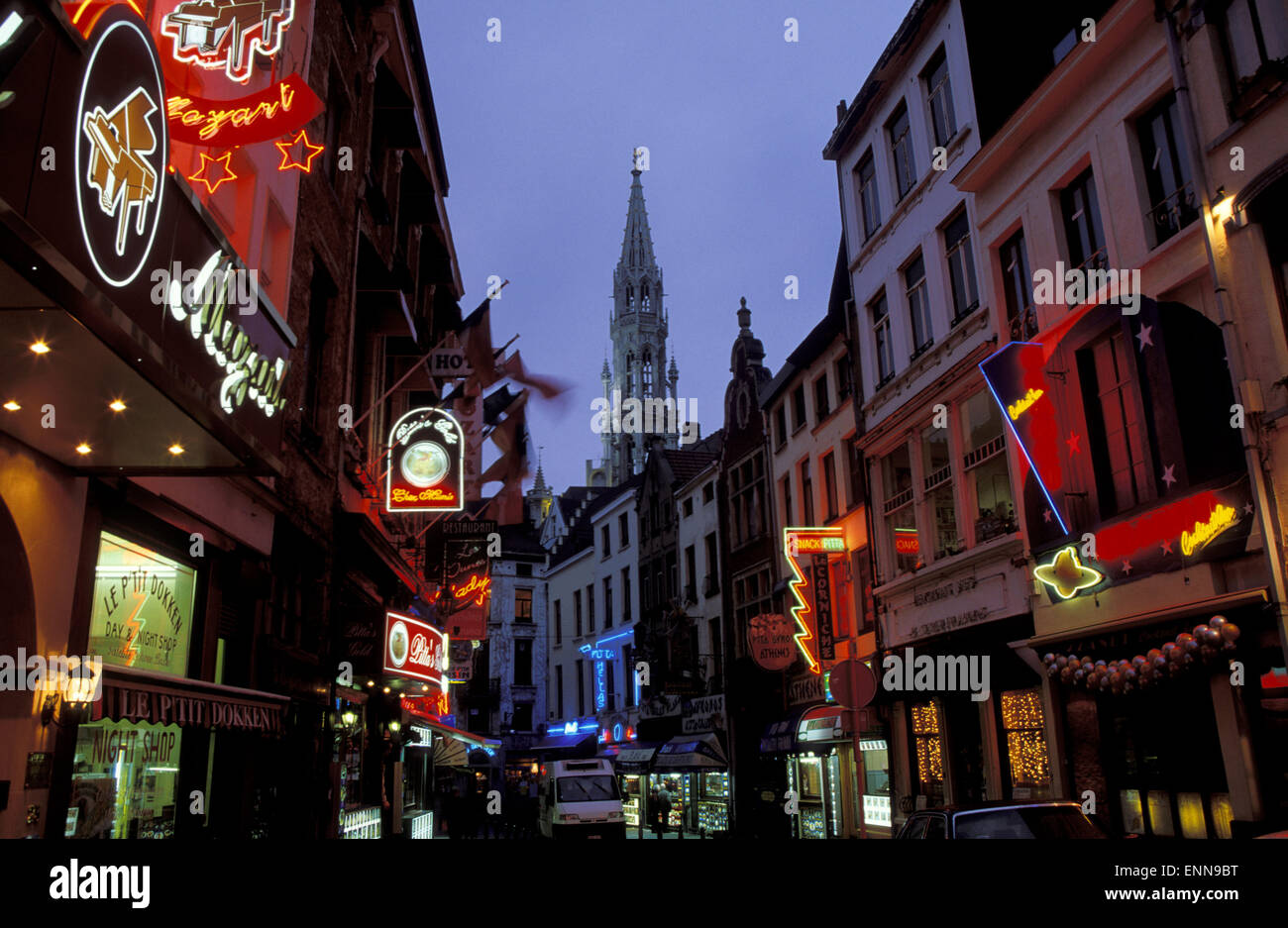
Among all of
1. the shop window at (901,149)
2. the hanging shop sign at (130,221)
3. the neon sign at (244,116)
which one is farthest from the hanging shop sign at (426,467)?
the shop window at (901,149)

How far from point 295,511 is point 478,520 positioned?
740 cm

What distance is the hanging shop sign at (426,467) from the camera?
1647 centimetres

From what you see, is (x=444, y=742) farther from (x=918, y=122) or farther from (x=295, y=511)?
(x=918, y=122)

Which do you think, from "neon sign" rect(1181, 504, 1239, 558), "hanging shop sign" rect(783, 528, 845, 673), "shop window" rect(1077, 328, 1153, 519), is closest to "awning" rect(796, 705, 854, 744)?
"hanging shop sign" rect(783, 528, 845, 673)

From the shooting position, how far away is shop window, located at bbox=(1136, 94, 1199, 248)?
1252 centimetres

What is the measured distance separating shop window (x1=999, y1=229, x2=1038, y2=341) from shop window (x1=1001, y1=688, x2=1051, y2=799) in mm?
6309

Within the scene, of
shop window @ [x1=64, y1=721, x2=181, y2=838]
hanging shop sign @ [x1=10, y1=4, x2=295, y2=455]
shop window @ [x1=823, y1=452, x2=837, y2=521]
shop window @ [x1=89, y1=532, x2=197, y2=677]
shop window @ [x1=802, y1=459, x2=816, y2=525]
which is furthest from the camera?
shop window @ [x1=802, y1=459, x2=816, y2=525]

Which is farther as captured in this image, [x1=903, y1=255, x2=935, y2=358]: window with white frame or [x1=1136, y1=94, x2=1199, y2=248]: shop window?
[x1=903, y1=255, x2=935, y2=358]: window with white frame

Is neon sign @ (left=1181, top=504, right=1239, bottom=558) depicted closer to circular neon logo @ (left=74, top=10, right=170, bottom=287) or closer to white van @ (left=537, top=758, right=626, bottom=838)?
circular neon logo @ (left=74, top=10, right=170, bottom=287)

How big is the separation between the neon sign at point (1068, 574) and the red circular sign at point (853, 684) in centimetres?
347

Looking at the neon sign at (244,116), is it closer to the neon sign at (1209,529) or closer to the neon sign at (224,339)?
the neon sign at (224,339)

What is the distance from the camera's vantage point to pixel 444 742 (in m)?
27.8
